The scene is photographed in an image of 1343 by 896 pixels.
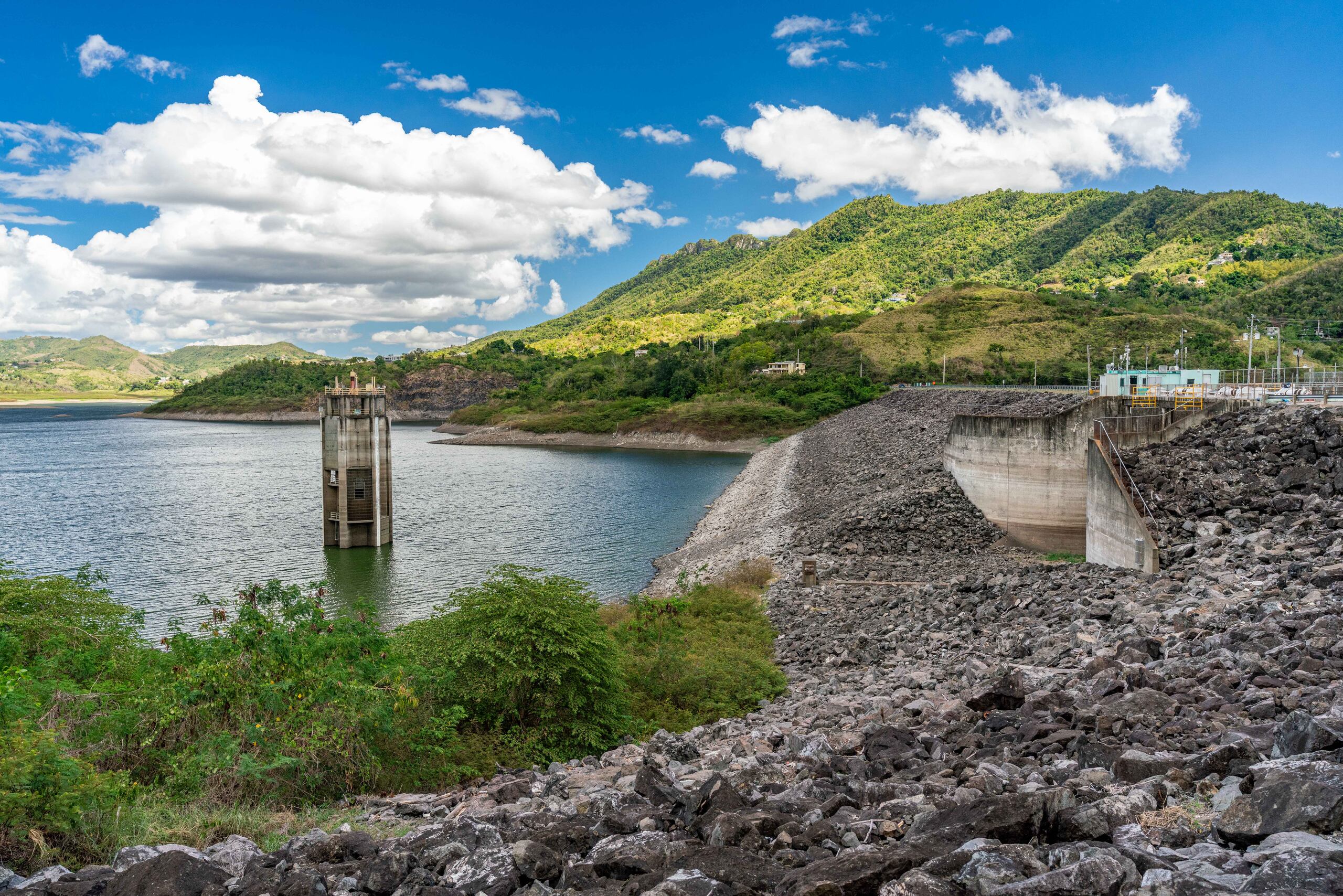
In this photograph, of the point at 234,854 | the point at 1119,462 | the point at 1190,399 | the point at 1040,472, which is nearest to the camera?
the point at 234,854

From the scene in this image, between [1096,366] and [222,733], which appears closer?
[222,733]

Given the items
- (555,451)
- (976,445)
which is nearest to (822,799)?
(976,445)

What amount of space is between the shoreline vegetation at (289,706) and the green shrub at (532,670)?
0.03m

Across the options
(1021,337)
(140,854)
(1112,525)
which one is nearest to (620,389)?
(1021,337)

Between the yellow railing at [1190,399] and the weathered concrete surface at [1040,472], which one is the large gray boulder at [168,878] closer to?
the weathered concrete surface at [1040,472]

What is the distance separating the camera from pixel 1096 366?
88875mm

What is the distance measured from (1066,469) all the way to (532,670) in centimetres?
2020

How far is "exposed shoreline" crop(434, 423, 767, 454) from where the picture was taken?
8819 centimetres

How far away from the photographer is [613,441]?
10000 cm

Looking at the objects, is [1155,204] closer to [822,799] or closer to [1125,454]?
[1125,454]

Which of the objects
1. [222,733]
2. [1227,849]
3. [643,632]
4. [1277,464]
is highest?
[1277,464]

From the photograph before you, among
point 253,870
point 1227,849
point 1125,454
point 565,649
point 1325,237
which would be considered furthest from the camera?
point 1325,237

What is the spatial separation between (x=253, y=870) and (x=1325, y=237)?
194m

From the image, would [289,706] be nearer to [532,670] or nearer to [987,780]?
[532,670]
